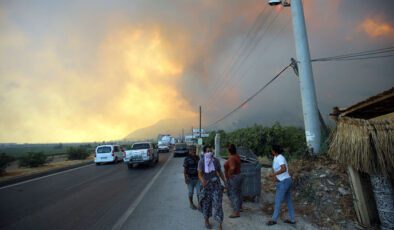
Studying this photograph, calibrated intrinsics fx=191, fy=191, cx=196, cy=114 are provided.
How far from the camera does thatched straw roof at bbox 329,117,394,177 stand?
3.67 m

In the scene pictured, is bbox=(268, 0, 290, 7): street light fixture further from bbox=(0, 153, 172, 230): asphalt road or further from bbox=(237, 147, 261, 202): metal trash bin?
bbox=(0, 153, 172, 230): asphalt road

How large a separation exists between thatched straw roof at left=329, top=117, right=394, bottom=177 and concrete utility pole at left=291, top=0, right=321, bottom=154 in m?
3.84

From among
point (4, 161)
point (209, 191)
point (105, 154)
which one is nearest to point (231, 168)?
point (209, 191)

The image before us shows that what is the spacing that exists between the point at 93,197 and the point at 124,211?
7.68ft

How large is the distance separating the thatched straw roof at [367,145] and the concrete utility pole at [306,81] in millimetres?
3844

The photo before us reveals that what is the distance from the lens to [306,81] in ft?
A: 27.9

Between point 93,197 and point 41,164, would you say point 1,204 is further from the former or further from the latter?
point 41,164

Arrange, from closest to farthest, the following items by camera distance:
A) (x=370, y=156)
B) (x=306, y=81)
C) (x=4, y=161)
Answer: (x=370, y=156)
(x=306, y=81)
(x=4, y=161)

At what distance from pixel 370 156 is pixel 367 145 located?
0.73 ft

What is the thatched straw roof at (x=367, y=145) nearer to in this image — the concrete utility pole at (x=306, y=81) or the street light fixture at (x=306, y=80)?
the street light fixture at (x=306, y=80)

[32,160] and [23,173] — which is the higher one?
[32,160]

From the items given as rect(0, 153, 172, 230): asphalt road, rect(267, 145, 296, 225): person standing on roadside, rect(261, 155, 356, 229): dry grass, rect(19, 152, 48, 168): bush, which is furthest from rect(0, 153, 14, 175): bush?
rect(267, 145, 296, 225): person standing on roadside

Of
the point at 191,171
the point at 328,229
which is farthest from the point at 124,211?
the point at 328,229

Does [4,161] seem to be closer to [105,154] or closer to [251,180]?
[105,154]
